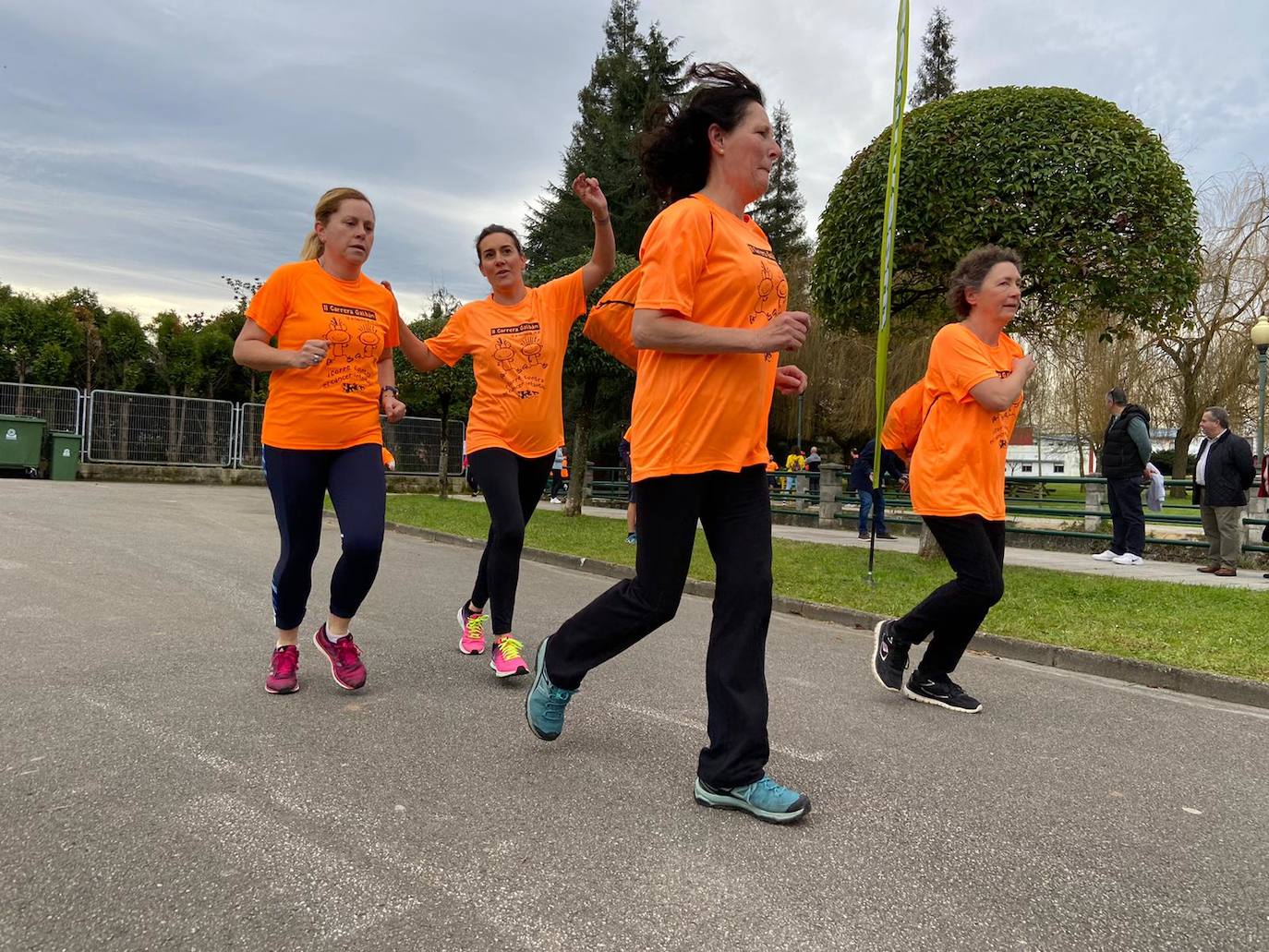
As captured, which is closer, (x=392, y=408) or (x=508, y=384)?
(x=392, y=408)

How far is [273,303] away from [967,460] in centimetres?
299

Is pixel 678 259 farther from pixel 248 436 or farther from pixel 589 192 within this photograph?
pixel 248 436

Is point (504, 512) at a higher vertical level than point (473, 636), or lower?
higher

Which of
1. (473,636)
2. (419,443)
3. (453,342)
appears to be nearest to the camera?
(453,342)

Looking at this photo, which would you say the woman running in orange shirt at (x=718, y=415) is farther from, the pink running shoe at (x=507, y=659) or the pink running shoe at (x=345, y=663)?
the pink running shoe at (x=345, y=663)

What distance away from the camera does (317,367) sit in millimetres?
3818

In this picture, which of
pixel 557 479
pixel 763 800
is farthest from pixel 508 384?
pixel 557 479

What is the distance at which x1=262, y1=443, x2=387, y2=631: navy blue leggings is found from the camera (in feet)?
12.5

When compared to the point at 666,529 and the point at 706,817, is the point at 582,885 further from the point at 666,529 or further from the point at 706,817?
the point at 666,529

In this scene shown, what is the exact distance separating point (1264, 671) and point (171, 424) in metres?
23.6

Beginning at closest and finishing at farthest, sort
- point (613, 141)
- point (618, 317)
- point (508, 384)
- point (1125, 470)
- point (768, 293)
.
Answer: point (768, 293) < point (618, 317) < point (508, 384) < point (1125, 470) < point (613, 141)

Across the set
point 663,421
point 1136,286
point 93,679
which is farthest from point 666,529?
point 1136,286

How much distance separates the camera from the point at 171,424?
75.5 feet

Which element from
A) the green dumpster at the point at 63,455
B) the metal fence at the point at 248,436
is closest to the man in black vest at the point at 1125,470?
the metal fence at the point at 248,436
